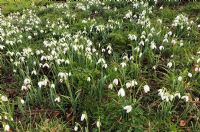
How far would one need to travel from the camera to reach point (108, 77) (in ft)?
18.2

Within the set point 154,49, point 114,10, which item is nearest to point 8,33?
point 114,10

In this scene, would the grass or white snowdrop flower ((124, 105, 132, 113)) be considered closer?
white snowdrop flower ((124, 105, 132, 113))

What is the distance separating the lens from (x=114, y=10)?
8.95 metres

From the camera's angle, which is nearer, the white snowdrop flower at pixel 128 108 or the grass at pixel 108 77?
the white snowdrop flower at pixel 128 108

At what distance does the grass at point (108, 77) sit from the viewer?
15.4 ft

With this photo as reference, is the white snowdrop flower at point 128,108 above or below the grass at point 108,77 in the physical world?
above

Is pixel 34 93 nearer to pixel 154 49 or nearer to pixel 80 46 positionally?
pixel 80 46

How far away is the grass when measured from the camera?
15.4ft

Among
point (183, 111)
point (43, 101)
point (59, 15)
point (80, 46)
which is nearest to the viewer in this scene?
point (183, 111)

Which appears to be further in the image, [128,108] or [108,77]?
[108,77]

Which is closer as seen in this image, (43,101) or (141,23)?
(43,101)

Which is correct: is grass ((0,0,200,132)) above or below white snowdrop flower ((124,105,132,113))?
below

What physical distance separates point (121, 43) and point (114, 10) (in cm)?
220

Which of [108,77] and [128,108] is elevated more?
[128,108]
